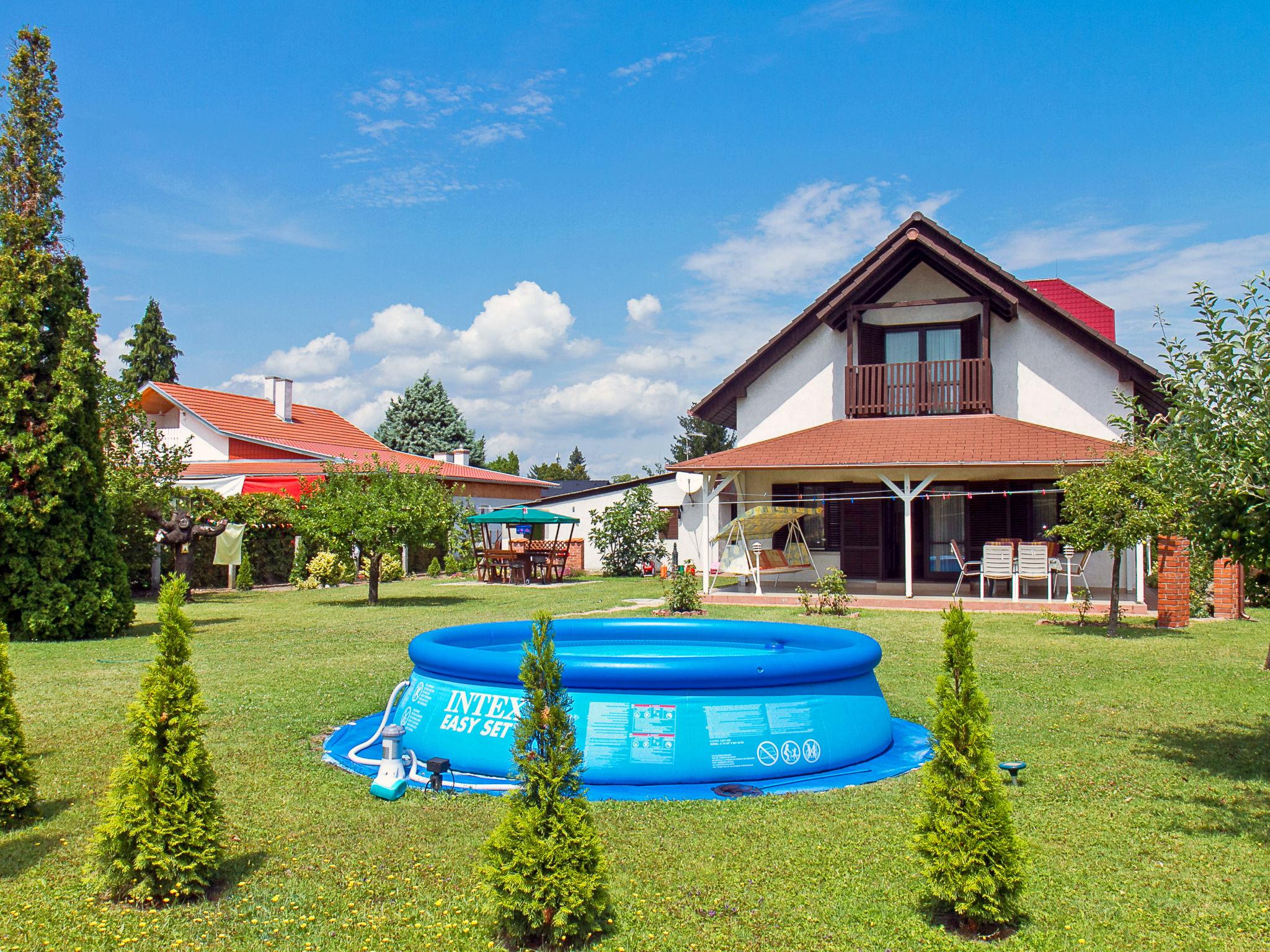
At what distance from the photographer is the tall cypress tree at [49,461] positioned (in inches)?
558

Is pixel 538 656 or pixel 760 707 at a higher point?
pixel 538 656

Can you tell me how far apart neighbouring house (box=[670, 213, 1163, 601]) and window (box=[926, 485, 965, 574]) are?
0.03 metres

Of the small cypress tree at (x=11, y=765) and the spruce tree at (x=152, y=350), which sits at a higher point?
the spruce tree at (x=152, y=350)

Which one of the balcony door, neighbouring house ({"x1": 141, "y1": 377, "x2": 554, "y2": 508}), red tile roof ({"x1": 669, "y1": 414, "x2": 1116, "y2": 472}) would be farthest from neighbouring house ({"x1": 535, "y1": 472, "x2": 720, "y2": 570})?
the balcony door

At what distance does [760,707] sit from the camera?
6973 millimetres

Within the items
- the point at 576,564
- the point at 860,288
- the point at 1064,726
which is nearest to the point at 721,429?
the point at 576,564

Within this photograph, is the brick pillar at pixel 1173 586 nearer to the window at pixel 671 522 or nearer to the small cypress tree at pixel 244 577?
the window at pixel 671 522

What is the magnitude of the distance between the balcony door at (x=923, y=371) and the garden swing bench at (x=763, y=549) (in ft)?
10.7

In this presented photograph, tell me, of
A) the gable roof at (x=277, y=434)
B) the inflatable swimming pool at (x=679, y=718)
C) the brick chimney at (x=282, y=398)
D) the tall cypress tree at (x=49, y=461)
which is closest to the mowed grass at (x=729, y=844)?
the inflatable swimming pool at (x=679, y=718)

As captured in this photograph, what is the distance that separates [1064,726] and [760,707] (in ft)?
10.4

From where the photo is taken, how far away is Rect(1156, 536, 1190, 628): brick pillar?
599 inches

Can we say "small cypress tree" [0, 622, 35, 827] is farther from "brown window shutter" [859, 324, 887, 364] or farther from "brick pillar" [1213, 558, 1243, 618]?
"brown window shutter" [859, 324, 887, 364]

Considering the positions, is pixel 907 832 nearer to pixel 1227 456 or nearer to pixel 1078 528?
pixel 1227 456

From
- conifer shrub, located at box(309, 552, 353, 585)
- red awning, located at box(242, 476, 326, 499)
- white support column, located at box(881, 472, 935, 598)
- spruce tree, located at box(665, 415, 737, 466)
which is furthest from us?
spruce tree, located at box(665, 415, 737, 466)
